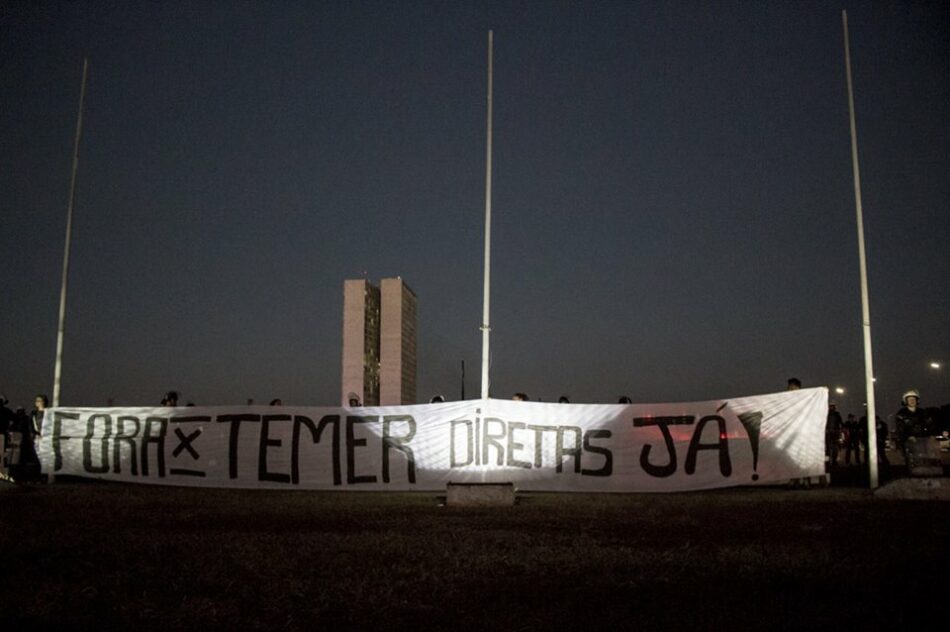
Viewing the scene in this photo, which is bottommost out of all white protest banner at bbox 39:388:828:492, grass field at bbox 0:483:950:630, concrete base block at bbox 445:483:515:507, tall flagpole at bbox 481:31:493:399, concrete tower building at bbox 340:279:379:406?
grass field at bbox 0:483:950:630

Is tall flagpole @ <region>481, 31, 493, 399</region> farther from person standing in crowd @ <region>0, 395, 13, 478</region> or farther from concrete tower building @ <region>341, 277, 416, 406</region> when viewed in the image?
concrete tower building @ <region>341, 277, 416, 406</region>

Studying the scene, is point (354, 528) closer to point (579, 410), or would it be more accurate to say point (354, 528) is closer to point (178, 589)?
point (178, 589)

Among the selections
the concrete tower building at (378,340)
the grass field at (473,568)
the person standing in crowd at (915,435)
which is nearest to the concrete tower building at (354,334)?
the concrete tower building at (378,340)

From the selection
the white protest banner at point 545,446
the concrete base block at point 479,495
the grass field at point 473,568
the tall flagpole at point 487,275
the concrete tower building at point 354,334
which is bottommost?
the grass field at point 473,568

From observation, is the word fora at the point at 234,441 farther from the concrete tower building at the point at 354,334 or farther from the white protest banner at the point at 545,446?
the concrete tower building at the point at 354,334

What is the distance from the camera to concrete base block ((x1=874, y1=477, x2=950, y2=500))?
489 inches

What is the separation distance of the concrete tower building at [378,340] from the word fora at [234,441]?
90.5 m

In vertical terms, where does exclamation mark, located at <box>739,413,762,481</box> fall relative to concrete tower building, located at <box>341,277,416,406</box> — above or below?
below

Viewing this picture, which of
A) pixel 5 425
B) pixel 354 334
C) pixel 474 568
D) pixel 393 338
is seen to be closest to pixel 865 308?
pixel 474 568

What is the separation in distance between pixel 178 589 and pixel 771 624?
3.73 meters

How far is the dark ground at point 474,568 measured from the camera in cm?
475

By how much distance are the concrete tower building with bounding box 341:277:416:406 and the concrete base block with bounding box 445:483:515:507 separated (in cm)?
9544

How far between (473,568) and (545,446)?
8009 mm

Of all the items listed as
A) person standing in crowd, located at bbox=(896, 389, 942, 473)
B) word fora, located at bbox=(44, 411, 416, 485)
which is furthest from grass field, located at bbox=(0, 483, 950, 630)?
word fora, located at bbox=(44, 411, 416, 485)
